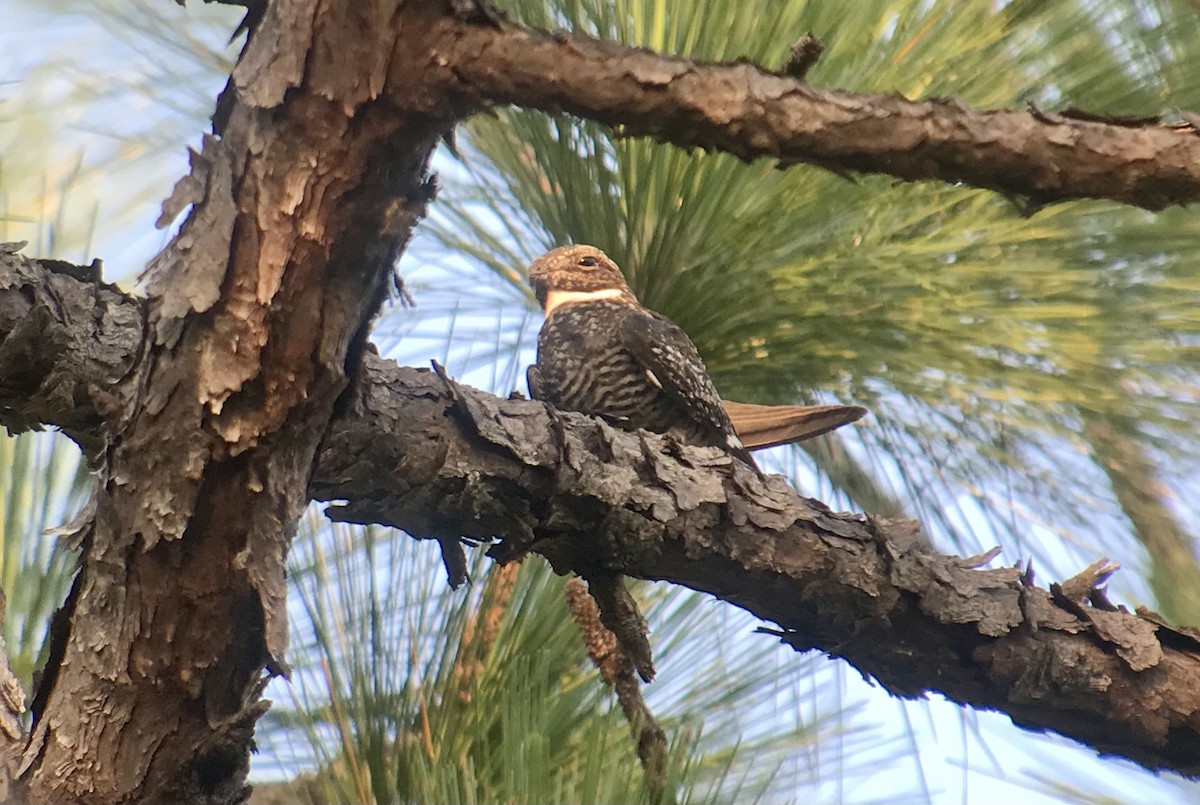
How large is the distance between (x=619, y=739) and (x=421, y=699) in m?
0.19

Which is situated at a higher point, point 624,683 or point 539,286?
point 539,286

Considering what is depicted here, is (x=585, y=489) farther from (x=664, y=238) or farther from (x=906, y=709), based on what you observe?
(x=906, y=709)

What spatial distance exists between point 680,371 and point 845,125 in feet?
2.66

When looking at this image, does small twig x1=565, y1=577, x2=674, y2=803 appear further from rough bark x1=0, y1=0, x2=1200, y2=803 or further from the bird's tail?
the bird's tail

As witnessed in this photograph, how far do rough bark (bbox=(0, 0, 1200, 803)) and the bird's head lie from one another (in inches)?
18.2

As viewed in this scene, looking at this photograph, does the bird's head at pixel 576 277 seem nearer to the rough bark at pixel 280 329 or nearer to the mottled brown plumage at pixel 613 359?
the mottled brown plumage at pixel 613 359

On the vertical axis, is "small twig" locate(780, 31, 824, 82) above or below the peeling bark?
above

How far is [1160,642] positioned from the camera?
1.10 m

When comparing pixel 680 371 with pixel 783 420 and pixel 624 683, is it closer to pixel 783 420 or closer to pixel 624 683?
pixel 783 420

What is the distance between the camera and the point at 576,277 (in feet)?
4.53

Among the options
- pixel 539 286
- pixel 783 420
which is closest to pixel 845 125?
pixel 783 420

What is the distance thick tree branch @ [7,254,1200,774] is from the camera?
88 centimetres

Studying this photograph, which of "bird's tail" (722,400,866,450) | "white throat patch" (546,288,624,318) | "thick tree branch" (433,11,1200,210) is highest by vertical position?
"white throat patch" (546,288,624,318)

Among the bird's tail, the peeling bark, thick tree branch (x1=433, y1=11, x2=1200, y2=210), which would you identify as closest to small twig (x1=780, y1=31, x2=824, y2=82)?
thick tree branch (x1=433, y1=11, x2=1200, y2=210)
